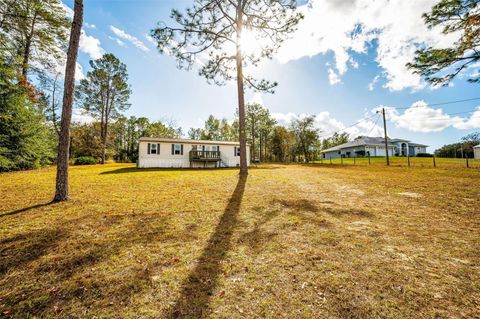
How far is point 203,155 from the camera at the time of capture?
2041 cm

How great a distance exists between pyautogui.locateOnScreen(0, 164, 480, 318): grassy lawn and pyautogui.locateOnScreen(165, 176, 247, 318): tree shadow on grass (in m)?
0.02

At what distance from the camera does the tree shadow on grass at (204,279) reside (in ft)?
6.10

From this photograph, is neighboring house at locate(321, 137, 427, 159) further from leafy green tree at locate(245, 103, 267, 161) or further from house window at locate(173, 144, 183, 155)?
house window at locate(173, 144, 183, 155)

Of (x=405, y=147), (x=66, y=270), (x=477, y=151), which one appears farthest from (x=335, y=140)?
(x=66, y=270)

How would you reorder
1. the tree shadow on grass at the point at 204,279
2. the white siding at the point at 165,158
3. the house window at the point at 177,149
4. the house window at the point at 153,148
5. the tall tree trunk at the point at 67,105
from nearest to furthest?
the tree shadow on grass at the point at 204,279 → the tall tree trunk at the point at 67,105 → the white siding at the point at 165,158 → the house window at the point at 153,148 → the house window at the point at 177,149

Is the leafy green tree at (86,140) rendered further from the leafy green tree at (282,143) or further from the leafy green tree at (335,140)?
the leafy green tree at (335,140)

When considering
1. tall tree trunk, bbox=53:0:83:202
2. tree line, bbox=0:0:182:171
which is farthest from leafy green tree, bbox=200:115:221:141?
tall tree trunk, bbox=53:0:83:202

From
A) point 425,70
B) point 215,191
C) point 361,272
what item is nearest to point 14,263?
point 361,272

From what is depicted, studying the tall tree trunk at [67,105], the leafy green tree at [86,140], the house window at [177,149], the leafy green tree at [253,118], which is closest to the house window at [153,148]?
the house window at [177,149]

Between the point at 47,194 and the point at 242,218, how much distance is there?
6884 mm

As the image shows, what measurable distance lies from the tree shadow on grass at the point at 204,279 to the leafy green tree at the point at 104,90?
Answer: 28656 mm

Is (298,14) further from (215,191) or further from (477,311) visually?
(477,311)

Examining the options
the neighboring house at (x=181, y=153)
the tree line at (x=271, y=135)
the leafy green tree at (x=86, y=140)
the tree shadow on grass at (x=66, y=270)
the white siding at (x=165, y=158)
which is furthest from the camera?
the tree line at (x=271, y=135)

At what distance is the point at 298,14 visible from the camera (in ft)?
31.0
